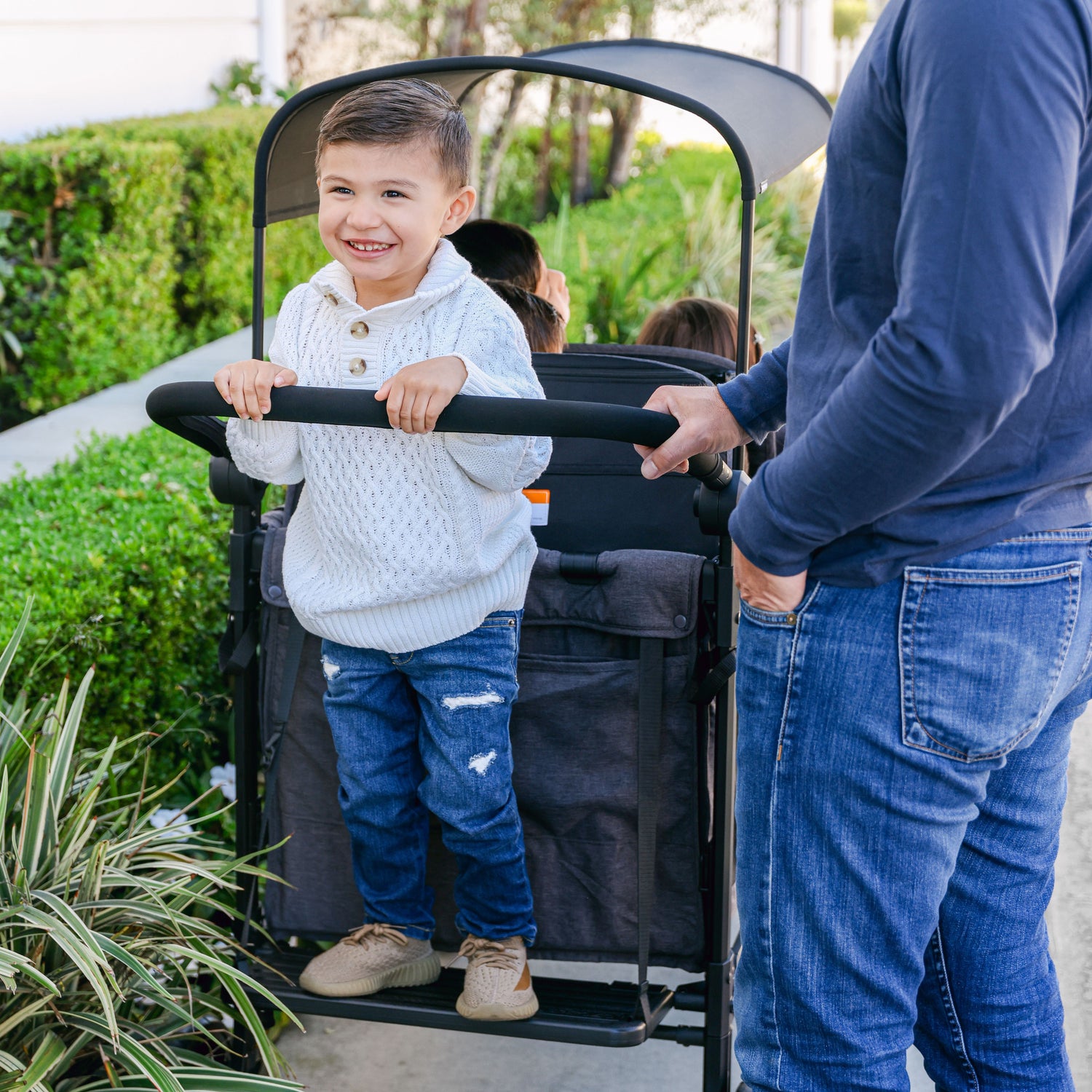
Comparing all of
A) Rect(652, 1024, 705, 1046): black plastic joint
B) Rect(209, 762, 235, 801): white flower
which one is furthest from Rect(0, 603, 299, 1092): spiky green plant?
Rect(652, 1024, 705, 1046): black plastic joint

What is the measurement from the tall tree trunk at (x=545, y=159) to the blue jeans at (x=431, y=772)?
10.5m

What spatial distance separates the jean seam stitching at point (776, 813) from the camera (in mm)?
1508

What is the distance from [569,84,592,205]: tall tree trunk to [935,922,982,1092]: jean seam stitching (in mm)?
11126

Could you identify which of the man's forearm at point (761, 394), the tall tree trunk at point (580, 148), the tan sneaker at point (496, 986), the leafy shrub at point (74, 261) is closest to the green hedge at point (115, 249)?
the leafy shrub at point (74, 261)

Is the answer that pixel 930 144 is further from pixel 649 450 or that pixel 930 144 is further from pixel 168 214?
pixel 168 214

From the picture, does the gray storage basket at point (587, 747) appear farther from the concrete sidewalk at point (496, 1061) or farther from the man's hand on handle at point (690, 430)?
the concrete sidewalk at point (496, 1061)

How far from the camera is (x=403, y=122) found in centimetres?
202

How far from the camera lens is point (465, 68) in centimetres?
218

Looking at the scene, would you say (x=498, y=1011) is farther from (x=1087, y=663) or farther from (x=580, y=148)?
(x=580, y=148)

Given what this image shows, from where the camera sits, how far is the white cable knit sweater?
2041mm

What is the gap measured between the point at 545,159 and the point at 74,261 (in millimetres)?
7725

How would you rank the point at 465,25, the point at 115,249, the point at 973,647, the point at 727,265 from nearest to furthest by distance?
the point at 973,647 < the point at 115,249 < the point at 727,265 < the point at 465,25

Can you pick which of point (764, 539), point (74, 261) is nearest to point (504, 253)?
point (764, 539)

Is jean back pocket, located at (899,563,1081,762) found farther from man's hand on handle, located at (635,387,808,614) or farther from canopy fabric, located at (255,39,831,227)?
canopy fabric, located at (255,39,831,227)
